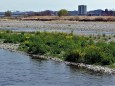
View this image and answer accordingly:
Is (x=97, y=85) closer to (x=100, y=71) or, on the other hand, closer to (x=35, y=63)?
(x=100, y=71)

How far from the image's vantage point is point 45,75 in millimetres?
28047

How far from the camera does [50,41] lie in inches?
1838

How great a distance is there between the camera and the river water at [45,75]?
25136 mm

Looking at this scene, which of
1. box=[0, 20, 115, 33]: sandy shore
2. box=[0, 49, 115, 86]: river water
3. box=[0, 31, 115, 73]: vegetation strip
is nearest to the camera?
box=[0, 49, 115, 86]: river water

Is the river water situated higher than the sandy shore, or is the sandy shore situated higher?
the river water

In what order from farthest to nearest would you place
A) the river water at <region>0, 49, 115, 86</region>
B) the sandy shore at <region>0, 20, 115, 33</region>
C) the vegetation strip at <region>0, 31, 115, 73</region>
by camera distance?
1. the sandy shore at <region>0, 20, 115, 33</region>
2. the vegetation strip at <region>0, 31, 115, 73</region>
3. the river water at <region>0, 49, 115, 86</region>

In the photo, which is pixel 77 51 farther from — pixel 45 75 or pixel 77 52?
pixel 45 75

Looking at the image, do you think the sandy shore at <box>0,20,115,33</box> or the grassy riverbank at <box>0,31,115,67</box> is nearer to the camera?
the grassy riverbank at <box>0,31,115,67</box>

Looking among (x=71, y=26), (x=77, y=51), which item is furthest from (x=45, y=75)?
(x=71, y=26)

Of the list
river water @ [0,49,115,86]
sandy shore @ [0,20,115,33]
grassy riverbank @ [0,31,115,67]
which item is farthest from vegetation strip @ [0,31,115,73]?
sandy shore @ [0,20,115,33]

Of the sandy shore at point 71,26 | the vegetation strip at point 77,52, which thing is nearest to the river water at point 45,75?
the vegetation strip at point 77,52

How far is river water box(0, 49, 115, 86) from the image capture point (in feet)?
82.5

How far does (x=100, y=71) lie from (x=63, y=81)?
4917 mm

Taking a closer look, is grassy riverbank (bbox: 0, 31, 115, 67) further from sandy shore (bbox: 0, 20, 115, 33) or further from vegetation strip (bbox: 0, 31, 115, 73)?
sandy shore (bbox: 0, 20, 115, 33)
